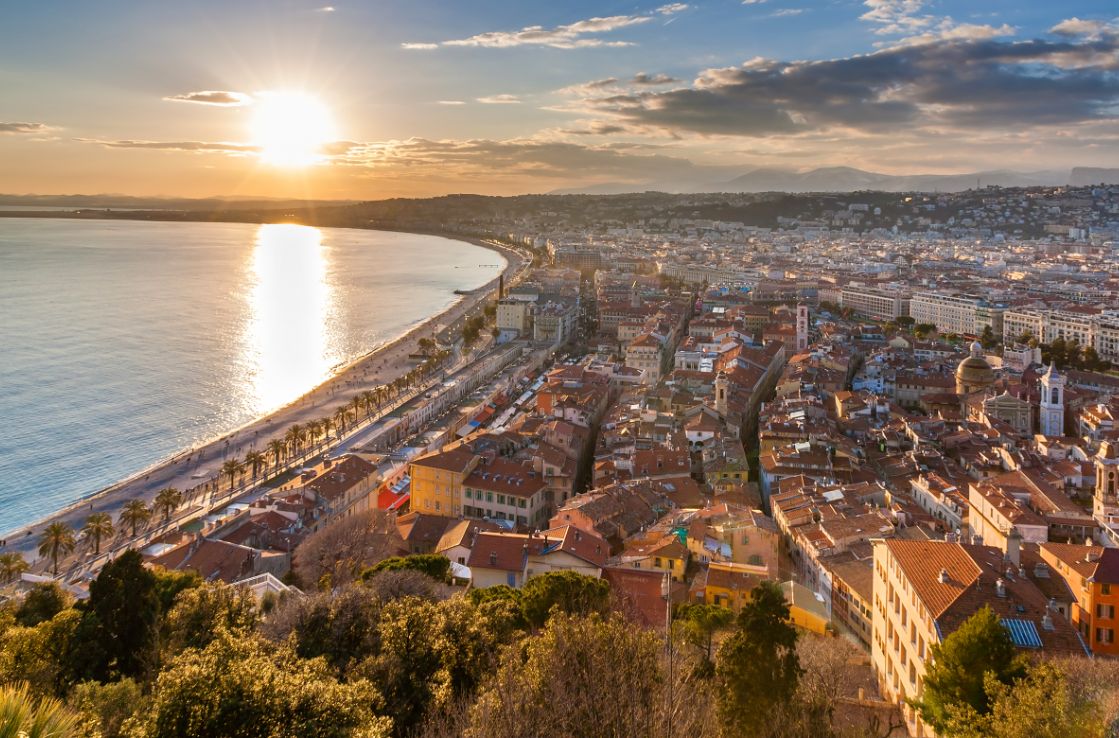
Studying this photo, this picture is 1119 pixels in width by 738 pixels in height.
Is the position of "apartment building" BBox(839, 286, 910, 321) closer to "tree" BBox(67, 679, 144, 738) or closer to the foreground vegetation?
the foreground vegetation

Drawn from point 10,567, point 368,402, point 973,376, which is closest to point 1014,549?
point 10,567

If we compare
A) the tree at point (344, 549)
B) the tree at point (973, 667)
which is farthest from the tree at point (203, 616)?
the tree at point (973, 667)

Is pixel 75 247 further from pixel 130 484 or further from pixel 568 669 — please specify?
pixel 568 669

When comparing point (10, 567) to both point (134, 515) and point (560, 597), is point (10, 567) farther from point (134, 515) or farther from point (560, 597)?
point (560, 597)

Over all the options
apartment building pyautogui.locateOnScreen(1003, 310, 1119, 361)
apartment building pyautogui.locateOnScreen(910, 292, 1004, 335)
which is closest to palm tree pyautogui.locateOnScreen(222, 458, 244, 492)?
apartment building pyautogui.locateOnScreen(1003, 310, 1119, 361)

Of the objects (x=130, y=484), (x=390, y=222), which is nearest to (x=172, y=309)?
(x=130, y=484)

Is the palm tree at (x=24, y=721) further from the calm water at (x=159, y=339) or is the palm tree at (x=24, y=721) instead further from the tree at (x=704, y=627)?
the calm water at (x=159, y=339)
